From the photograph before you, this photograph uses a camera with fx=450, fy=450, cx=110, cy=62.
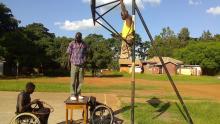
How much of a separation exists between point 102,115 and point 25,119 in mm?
2211

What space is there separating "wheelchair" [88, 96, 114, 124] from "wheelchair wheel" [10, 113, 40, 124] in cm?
188

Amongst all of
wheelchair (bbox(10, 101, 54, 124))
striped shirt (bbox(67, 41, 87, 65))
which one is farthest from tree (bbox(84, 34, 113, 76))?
wheelchair (bbox(10, 101, 54, 124))

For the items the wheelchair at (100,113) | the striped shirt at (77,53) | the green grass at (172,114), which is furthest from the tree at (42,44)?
the wheelchair at (100,113)

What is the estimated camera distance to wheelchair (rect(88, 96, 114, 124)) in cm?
1072

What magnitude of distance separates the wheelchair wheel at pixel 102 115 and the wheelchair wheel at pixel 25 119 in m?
1.89

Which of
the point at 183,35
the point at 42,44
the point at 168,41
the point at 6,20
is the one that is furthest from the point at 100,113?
the point at 183,35

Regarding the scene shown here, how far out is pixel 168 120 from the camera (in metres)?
13.5

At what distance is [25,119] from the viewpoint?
9.23 meters

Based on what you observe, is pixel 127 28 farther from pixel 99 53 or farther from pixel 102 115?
pixel 99 53

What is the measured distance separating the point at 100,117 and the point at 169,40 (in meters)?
117

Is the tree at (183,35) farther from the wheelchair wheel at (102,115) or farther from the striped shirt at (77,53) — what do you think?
the wheelchair wheel at (102,115)

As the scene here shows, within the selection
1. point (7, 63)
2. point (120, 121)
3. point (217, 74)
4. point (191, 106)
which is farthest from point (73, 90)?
point (217, 74)

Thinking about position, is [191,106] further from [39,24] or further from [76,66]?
[39,24]

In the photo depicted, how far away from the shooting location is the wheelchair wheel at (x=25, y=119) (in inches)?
360
